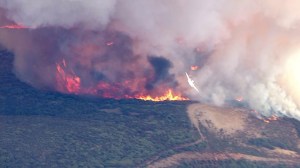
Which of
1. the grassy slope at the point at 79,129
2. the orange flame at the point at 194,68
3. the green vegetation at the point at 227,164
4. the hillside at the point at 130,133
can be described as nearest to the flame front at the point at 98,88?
the hillside at the point at 130,133

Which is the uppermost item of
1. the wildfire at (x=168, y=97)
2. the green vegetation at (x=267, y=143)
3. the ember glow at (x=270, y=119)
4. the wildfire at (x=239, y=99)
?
the wildfire at (x=239, y=99)

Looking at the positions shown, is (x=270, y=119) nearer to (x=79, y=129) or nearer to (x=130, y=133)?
(x=130, y=133)

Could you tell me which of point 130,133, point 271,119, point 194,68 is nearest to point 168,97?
point 194,68

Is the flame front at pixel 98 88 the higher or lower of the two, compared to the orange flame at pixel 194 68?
lower

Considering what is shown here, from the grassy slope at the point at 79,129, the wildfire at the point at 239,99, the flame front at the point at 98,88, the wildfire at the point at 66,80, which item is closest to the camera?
the grassy slope at the point at 79,129

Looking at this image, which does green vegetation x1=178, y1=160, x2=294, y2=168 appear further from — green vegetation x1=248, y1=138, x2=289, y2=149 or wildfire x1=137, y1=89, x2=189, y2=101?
wildfire x1=137, y1=89, x2=189, y2=101

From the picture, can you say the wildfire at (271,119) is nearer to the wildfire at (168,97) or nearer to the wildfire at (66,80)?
the wildfire at (168,97)

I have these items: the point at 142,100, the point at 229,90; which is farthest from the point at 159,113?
the point at 229,90
